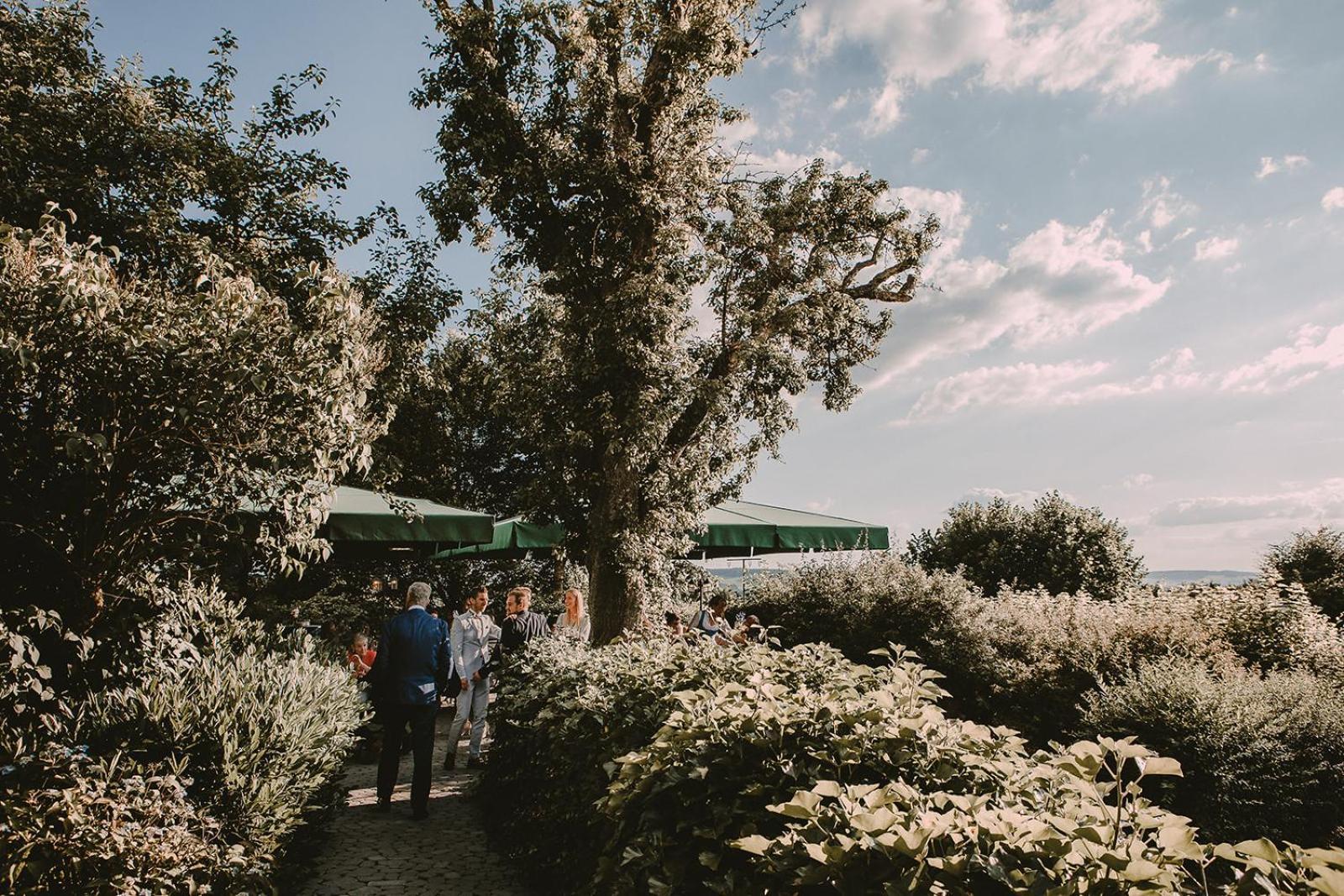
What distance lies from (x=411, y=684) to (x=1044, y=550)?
13679 mm

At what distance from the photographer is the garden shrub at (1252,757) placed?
4.79 m

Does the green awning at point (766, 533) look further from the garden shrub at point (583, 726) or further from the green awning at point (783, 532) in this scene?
the garden shrub at point (583, 726)

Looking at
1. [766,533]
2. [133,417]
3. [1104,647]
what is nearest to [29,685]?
[133,417]

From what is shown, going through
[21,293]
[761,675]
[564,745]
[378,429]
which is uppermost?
[21,293]

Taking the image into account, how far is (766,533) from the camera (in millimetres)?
13266

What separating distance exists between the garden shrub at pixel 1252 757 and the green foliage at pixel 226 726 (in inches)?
212

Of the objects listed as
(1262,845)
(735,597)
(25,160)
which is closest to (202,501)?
(1262,845)

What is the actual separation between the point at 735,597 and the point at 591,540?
6.27 metres

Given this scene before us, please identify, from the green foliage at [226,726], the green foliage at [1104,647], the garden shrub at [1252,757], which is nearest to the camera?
the green foliage at [226,726]

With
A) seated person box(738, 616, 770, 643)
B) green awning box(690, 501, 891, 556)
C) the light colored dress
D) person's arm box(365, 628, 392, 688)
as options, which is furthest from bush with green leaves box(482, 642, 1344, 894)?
green awning box(690, 501, 891, 556)

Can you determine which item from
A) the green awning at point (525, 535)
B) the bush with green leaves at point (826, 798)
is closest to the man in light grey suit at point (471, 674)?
the green awning at point (525, 535)

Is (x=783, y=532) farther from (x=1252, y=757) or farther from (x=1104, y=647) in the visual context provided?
(x=1252, y=757)

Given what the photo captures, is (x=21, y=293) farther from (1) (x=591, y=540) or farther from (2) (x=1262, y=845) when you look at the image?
(1) (x=591, y=540)

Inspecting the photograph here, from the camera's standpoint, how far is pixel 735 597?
15992mm
